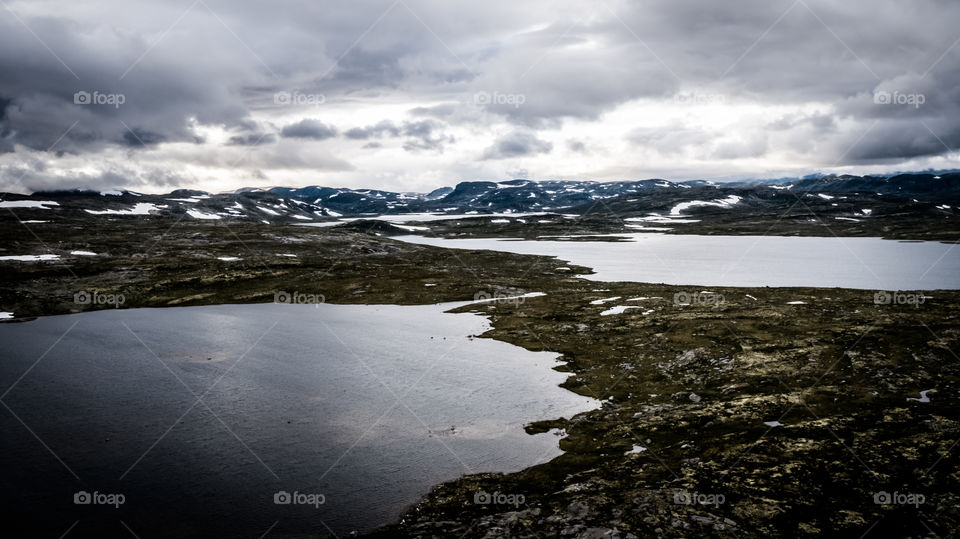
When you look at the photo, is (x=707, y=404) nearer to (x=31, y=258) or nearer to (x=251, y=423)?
(x=251, y=423)

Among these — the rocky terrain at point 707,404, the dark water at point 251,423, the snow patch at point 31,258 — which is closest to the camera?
the rocky terrain at point 707,404

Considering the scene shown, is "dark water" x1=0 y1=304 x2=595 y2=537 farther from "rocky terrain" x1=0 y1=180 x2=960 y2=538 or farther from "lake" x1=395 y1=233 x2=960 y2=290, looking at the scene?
"lake" x1=395 y1=233 x2=960 y2=290

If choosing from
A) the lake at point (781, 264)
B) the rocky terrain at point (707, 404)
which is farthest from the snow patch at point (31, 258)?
the lake at point (781, 264)

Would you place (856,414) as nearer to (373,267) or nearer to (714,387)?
(714,387)

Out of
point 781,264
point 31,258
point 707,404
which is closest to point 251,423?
point 707,404

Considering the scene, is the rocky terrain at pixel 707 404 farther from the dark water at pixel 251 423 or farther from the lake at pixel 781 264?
the lake at pixel 781 264

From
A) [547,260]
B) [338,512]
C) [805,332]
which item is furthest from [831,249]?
[338,512]

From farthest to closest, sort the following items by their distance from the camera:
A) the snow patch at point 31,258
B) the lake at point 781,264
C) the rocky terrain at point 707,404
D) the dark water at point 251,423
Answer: the snow patch at point 31,258 < the lake at point 781,264 < the dark water at point 251,423 < the rocky terrain at point 707,404
